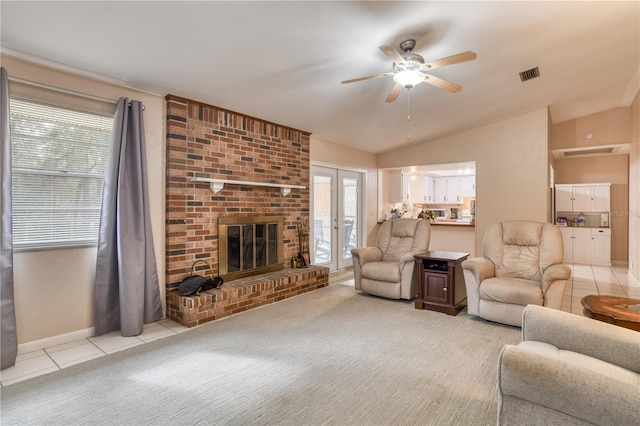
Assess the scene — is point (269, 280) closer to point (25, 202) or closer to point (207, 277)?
point (207, 277)

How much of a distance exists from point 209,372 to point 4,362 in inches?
63.2

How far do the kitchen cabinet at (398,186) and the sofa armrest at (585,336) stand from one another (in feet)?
19.0

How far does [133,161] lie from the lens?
3.45 meters

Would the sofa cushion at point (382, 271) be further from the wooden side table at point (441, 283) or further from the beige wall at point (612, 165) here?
the beige wall at point (612, 165)

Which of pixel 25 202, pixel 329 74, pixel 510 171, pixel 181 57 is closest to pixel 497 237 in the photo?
pixel 510 171

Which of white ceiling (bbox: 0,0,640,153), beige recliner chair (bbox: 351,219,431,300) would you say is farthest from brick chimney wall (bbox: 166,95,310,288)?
beige recliner chair (bbox: 351,219,431,300)

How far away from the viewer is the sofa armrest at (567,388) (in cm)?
132

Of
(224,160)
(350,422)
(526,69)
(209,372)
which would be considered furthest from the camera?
(224,160)

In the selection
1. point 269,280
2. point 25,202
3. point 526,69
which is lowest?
point 269,280

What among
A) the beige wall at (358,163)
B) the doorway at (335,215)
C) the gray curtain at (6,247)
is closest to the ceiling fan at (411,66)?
the gray curtain at (6,247)

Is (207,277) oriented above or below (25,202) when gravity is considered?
below

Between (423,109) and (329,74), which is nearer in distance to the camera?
(329,74)

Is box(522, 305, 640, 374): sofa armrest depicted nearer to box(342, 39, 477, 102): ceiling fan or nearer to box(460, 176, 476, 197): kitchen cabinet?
box(342, 39, 477, 102): ceiling fan

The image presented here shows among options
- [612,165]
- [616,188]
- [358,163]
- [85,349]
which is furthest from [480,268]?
[612,165]
